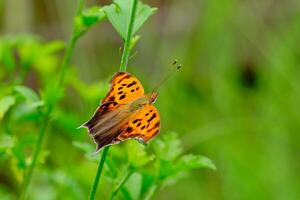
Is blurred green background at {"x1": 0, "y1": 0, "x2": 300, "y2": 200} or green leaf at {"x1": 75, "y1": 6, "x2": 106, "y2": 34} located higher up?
blurred green background at {"x1": 0, "y1": 0, "x2": 300, "y2": 200}

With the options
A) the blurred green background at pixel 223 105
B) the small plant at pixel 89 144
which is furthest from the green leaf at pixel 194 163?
the blurred green background at pixel 223 105

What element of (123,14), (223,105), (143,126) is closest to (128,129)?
(143,126)

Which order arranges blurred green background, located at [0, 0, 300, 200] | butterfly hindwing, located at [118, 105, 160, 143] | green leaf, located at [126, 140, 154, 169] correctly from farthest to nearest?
blurred green background, located at [0, 0, 300, 200], green leaf, located at [126, 140, 154, 169], butterfly hindwing, located at [118, 105, 160, 143]

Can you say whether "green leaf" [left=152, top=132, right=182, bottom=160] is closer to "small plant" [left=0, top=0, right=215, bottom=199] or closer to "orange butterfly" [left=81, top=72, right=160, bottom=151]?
"small plant" [left=0, top=0, right=215, bottom=199]

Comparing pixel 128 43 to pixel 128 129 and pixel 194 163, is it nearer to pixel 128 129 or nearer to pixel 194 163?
pixel 128 129

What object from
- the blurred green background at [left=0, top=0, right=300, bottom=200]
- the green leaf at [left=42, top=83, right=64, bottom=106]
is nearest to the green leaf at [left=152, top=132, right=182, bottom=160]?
the green leaf at [left=42, top=83, right=64, bottom=106]

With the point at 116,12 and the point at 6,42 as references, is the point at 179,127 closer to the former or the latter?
the point at 6,42
